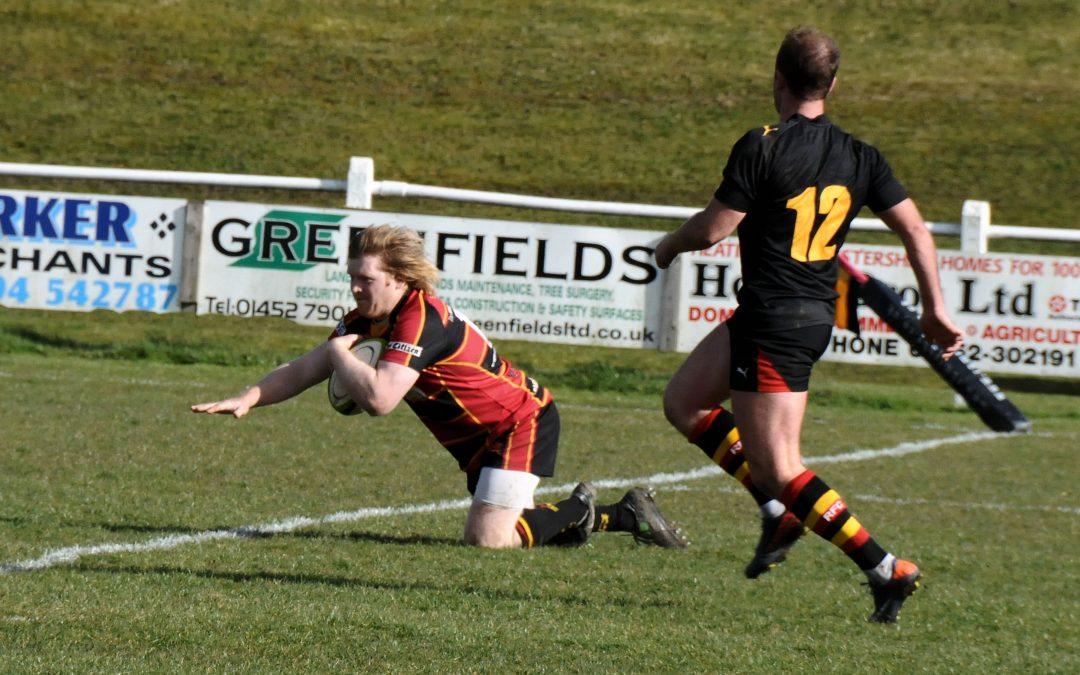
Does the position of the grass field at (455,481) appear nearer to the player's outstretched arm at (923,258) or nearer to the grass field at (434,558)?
the grass field at (434,558)

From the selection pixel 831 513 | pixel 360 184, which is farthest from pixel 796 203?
pixel 360 184

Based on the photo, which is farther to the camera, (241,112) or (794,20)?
(794,20)

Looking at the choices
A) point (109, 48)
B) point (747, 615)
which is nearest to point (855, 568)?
point (747, 615)

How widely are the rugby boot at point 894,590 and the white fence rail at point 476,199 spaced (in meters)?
9.00

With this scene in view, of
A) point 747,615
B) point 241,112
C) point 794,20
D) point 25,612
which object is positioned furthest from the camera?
point 794,20

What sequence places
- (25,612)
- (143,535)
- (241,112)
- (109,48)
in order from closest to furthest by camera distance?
(25,612)
(143,535)
(241,112)
(109,48)

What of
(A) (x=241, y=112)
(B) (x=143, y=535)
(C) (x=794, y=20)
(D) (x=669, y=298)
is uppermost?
(C) (x=794, y=20)

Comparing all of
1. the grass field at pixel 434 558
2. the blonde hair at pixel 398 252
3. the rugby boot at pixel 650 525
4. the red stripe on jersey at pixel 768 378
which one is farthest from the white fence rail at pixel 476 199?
the red stripe on jersey at pixel 768 378

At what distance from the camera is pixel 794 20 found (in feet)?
122

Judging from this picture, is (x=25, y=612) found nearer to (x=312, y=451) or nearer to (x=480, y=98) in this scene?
(x=312, y=451)

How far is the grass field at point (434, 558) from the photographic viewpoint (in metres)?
4.62

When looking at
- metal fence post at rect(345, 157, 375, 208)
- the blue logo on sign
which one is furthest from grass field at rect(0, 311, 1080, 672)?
metal fence post at rect(345, 157, 375, 208)

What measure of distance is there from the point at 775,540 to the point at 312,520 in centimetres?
223

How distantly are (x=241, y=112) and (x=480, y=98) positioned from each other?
483 cm
